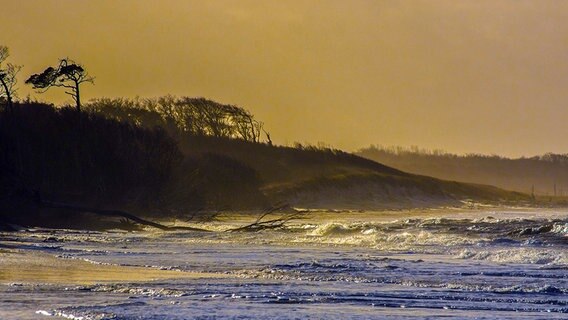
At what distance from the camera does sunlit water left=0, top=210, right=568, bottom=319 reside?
14.6 metres

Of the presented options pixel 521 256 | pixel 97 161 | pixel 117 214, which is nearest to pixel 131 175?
pixel 97 161

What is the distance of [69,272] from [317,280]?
453 centimetres

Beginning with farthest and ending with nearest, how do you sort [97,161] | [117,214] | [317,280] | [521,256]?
[97,161]
[117,214]
[521,256]
[317,280]

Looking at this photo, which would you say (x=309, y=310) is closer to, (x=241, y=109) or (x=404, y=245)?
(x=404, y=245)

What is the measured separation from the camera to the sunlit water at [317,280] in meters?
14.6

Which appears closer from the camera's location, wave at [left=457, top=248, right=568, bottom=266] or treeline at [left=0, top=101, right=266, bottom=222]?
wave at [left=457, top=248, right=568, bottom=266]

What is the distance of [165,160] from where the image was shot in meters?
61.6

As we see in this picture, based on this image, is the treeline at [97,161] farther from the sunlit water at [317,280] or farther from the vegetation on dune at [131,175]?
the sunlit water at [317,280]

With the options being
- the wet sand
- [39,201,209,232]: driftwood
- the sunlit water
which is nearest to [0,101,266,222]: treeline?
[39,201,209,232]: driftwood

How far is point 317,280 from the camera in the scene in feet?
63.5

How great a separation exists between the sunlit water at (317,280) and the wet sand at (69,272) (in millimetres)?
785

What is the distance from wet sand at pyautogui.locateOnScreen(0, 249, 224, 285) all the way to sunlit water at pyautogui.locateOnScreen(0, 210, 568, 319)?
0.79 meters

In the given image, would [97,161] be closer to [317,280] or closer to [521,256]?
[521,256]

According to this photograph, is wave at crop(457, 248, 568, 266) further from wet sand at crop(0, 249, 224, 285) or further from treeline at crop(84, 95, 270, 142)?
treeline at crop(84, 95, 270, 142)
